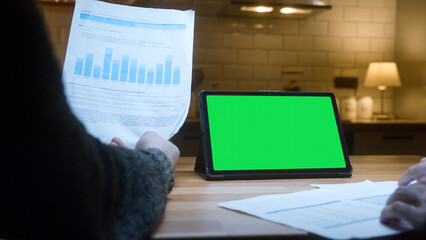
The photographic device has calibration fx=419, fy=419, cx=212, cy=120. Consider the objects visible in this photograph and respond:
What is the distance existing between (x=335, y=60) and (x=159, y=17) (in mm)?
2477

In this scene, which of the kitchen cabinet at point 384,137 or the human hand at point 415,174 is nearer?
the human hand at point 415,174

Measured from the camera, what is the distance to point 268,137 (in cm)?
86

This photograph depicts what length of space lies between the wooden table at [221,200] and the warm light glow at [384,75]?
80.4 inches

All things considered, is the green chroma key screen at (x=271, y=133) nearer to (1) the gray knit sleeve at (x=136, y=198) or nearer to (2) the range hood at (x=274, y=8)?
(1) the gray knit sleeve at (x=136, y=198)

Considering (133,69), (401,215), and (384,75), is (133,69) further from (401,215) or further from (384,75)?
(384,75)

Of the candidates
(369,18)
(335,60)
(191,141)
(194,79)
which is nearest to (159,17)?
(191,141)

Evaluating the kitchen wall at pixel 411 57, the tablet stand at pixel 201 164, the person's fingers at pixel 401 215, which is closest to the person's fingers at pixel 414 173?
the person's fingers at pixel 401 215

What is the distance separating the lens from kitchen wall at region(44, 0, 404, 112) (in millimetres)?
2967

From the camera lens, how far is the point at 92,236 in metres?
0.43

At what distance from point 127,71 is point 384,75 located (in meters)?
2.50

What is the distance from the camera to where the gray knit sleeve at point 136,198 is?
0.47 meters

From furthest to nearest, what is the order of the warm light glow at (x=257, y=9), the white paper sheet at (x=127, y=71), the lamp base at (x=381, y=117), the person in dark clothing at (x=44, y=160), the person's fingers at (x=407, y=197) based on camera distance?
the lamp base at (x=381, y=117)
the warm light glow at (x=257, y=9)
the white paper sheet at (x=127, y=71)
the person's fingers at (x=407, y=197)
the person in dark clothing at (x=44, y=160)

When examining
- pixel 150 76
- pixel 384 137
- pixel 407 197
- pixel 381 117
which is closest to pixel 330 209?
pixel 407 197

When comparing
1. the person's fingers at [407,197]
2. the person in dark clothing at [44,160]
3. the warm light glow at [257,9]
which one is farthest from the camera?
the warm light glow at [257,9]
